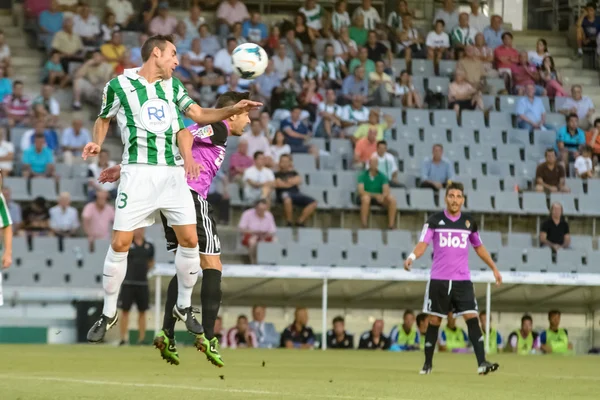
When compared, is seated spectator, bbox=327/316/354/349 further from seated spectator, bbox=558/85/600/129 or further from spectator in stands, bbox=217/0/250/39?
seated spectator, bbox=558/85/600/129

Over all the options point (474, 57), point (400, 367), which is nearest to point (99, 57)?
point (474, 57)

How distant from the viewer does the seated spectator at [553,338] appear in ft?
60.4

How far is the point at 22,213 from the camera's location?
18906 millimetres

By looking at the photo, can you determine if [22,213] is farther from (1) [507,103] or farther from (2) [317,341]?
(1) [507,103]

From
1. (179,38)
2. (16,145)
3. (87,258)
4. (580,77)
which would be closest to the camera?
(87,258)

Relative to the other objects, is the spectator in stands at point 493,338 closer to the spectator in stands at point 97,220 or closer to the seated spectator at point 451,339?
the seated spectator at point 451,339

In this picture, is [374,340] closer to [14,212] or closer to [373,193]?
[373,193]

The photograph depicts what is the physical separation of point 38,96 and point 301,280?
574cm

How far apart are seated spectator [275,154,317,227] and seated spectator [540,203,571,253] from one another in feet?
12.0

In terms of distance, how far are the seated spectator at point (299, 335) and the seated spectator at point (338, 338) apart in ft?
0.92

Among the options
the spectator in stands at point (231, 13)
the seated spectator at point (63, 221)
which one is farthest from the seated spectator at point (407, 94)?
the seated spectator at point (63, 221)

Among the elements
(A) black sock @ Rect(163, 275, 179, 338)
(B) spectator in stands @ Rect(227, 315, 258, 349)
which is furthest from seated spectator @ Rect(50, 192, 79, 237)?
(A) black sock @ Rect(163, 275, 179, 338)

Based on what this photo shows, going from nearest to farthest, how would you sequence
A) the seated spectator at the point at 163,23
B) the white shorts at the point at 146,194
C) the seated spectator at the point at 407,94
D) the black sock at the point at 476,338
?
1. the white shorts at the point at 146,194
2. the black sock at the point at 476,338
3. the seated spectator at the point at 163,23
4. the seated spectator at the point at 407,94

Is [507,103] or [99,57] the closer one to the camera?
[99,57]
